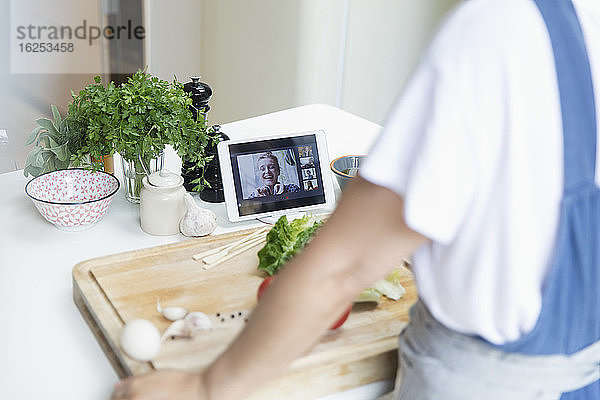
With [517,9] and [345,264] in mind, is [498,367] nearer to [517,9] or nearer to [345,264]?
[345,264]

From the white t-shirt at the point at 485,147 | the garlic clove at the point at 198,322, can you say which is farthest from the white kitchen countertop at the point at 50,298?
the white t-shirt at the point at 485,147

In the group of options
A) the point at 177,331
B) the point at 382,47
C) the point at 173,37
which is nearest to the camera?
the point at 177,331

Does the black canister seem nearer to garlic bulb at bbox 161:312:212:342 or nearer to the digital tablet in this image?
the digital tablet

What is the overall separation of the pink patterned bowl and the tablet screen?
27 cm

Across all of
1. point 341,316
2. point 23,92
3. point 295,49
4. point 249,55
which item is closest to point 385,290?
point 341,316

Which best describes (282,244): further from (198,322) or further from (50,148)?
(50,148)

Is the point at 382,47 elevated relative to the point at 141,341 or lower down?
elevated

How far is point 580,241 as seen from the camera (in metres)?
0.69

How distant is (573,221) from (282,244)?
614mm

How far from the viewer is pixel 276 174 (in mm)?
1429

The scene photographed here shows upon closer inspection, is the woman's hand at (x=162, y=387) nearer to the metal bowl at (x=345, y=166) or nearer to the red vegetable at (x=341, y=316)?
the red vegetable at (x=341, y=316)

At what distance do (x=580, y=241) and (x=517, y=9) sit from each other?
241mm

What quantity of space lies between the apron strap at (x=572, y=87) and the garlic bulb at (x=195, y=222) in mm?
822

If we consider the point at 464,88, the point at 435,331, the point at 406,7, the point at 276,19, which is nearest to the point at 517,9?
the point at 464,88
